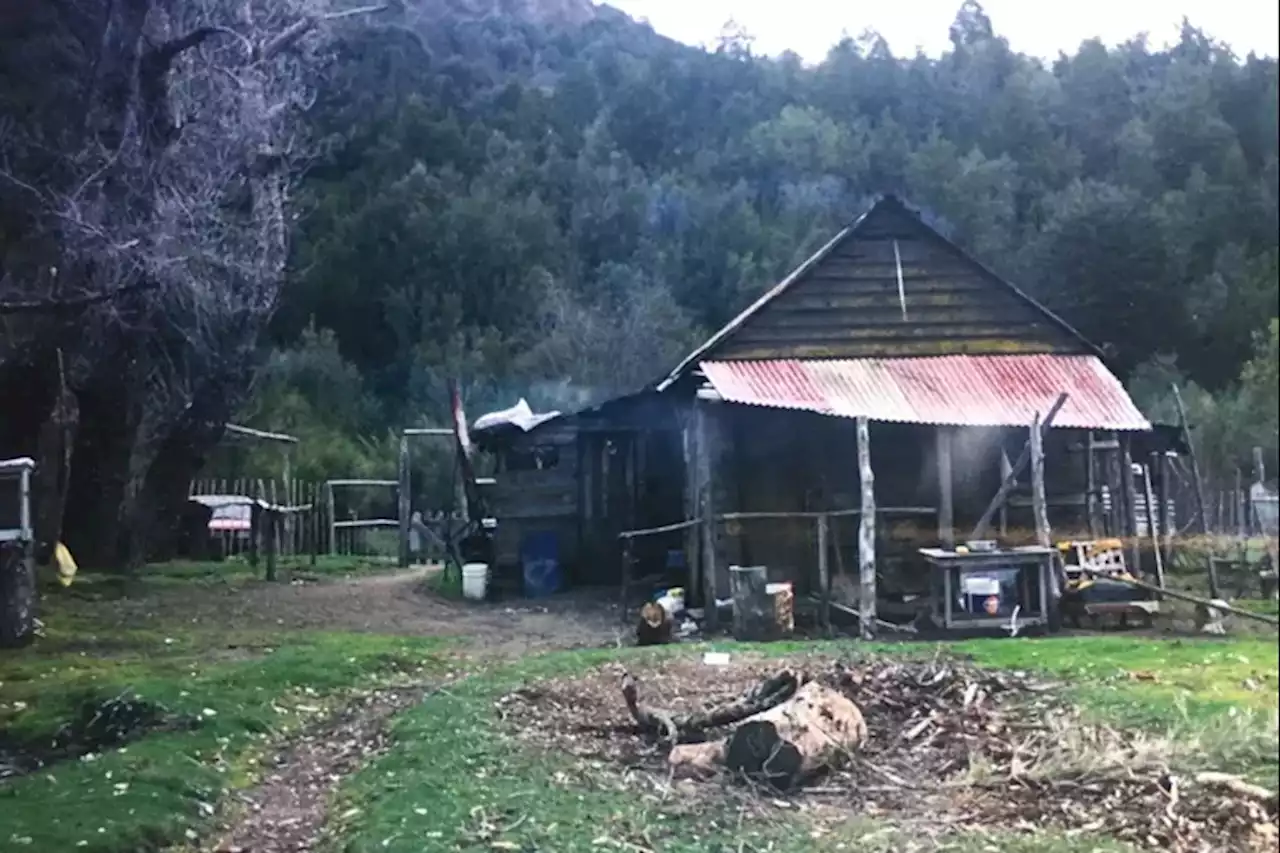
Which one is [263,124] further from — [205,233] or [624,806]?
[624,806]

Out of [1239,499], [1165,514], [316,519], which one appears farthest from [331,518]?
[1239,499]

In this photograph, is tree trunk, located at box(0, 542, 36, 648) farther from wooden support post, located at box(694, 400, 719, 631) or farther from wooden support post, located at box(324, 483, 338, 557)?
wooden support post, located at box(324, 483, 338, 557)

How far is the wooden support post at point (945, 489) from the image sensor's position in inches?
415

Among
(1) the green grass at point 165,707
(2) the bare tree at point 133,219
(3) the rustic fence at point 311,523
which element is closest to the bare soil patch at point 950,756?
(1) the green grass at point 165,707

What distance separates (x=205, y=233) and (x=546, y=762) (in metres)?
8.55

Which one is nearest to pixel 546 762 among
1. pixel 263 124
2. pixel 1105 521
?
pixel 1105 521

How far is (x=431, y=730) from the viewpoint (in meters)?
6.48

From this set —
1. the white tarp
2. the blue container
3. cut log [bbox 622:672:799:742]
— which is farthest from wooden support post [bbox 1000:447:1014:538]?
the blue container

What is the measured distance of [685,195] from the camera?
Result: 46.3 ft

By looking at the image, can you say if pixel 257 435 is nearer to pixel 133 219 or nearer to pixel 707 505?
pixel 133 219

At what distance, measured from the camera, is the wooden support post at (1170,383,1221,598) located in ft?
11.8

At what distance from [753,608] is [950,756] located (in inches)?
184

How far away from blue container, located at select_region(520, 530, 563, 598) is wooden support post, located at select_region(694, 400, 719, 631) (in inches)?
115

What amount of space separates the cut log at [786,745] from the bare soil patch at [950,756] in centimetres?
8
